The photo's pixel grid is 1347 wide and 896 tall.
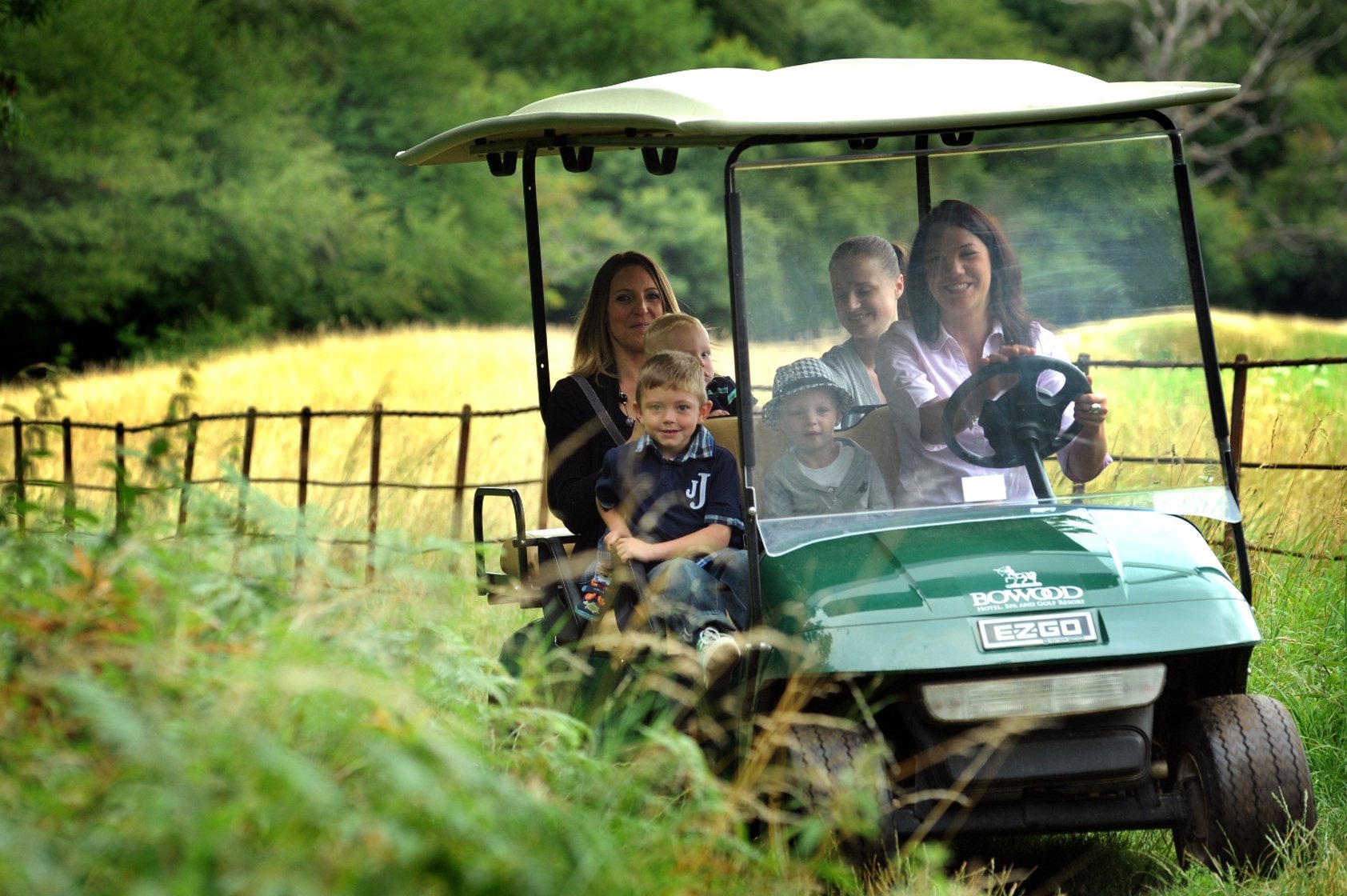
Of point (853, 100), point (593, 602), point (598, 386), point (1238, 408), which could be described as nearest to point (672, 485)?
point (593, 602)

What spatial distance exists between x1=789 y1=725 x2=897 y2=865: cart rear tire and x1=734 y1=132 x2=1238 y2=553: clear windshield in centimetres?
57

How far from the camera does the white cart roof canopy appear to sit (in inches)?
158

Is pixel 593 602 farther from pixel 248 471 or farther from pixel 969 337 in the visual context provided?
pixel 248 471

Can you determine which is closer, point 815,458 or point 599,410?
point 815,458

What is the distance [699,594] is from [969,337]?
41.1 inches

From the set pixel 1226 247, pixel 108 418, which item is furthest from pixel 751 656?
pixel 1226 247

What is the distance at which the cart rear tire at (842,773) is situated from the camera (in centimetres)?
366

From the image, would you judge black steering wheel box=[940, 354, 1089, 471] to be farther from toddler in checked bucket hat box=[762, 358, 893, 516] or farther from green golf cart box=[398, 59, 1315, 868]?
toddler in checked bucket hat box=[762, 358, 893, 516]

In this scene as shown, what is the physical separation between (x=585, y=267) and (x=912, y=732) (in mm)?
36137

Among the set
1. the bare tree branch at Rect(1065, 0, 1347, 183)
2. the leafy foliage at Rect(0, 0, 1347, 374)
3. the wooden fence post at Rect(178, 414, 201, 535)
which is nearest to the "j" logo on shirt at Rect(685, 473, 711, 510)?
the wooden fence post at Rect(178, 414, 201, 535)

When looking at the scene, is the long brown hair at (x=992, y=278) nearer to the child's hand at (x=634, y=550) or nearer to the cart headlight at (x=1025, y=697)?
the child's hand at (x=634, y=550)

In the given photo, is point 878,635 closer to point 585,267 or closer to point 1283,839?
point 1283,839

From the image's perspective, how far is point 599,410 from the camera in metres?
5.24

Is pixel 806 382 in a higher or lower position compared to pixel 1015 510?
higher
